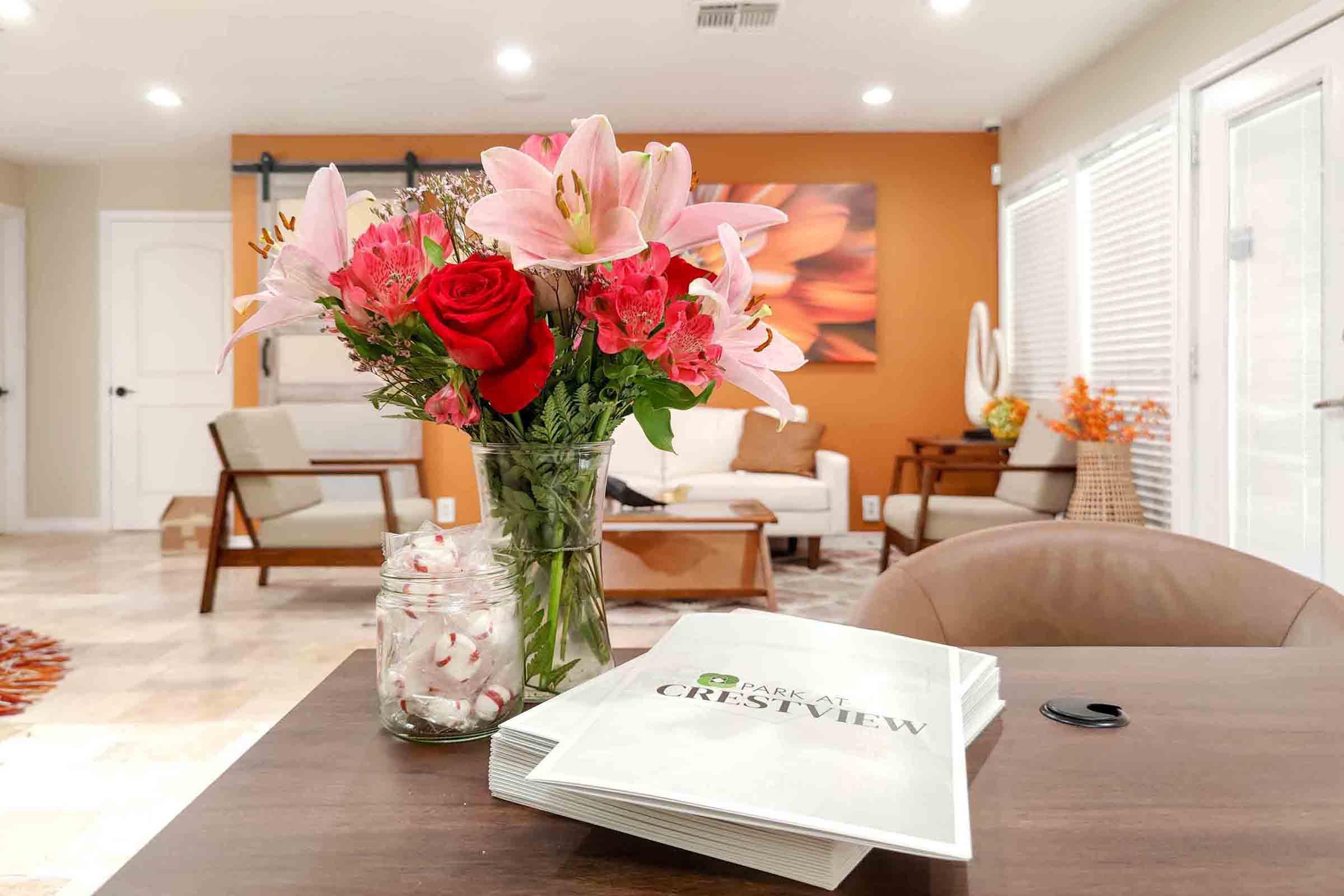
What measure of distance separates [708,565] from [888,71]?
109 inches

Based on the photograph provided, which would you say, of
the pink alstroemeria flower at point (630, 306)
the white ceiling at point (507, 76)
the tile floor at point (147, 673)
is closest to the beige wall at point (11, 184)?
the white ceiling at point (507, 76)

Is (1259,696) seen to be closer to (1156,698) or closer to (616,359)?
(1156,698)

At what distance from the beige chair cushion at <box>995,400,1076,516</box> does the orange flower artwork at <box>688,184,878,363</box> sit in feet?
5.16

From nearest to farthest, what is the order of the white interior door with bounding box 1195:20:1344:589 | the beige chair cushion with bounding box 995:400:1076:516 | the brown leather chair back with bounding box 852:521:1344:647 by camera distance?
the brown leather chair back with bounding box 852:521:1344:647, the white interior door with bounding box 1195:20:1344:589, the beige chair cushion with bounding box 995:400:1076:516

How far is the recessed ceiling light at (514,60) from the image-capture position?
4.62m

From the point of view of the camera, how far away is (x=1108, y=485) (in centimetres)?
410

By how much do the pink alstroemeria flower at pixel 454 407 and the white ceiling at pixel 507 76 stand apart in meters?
3.77

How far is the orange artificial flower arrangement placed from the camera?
413cm

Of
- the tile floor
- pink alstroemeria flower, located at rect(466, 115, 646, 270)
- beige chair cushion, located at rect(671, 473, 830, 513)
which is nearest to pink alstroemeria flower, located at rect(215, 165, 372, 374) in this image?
pink alstroemeria flower, located at rect(466, 115, 646, 270)

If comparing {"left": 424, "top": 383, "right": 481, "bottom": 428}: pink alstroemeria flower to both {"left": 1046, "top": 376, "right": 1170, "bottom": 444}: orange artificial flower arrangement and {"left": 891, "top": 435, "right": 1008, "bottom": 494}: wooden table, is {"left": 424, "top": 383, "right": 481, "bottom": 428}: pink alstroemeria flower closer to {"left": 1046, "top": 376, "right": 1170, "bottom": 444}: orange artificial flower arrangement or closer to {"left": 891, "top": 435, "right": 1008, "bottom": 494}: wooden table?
{"left": 1046, "top": 376, "right": 1170, "bottom": 444}: orange artificial flower arrangement

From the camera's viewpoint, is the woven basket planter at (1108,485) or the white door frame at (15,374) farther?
the white door frame at (15,374)

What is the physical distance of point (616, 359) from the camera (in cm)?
70

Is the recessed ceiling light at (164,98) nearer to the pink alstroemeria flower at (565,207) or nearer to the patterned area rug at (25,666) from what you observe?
the patterned area rug at (25,666)

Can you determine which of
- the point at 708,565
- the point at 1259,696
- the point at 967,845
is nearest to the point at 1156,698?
the point at 1259,696
